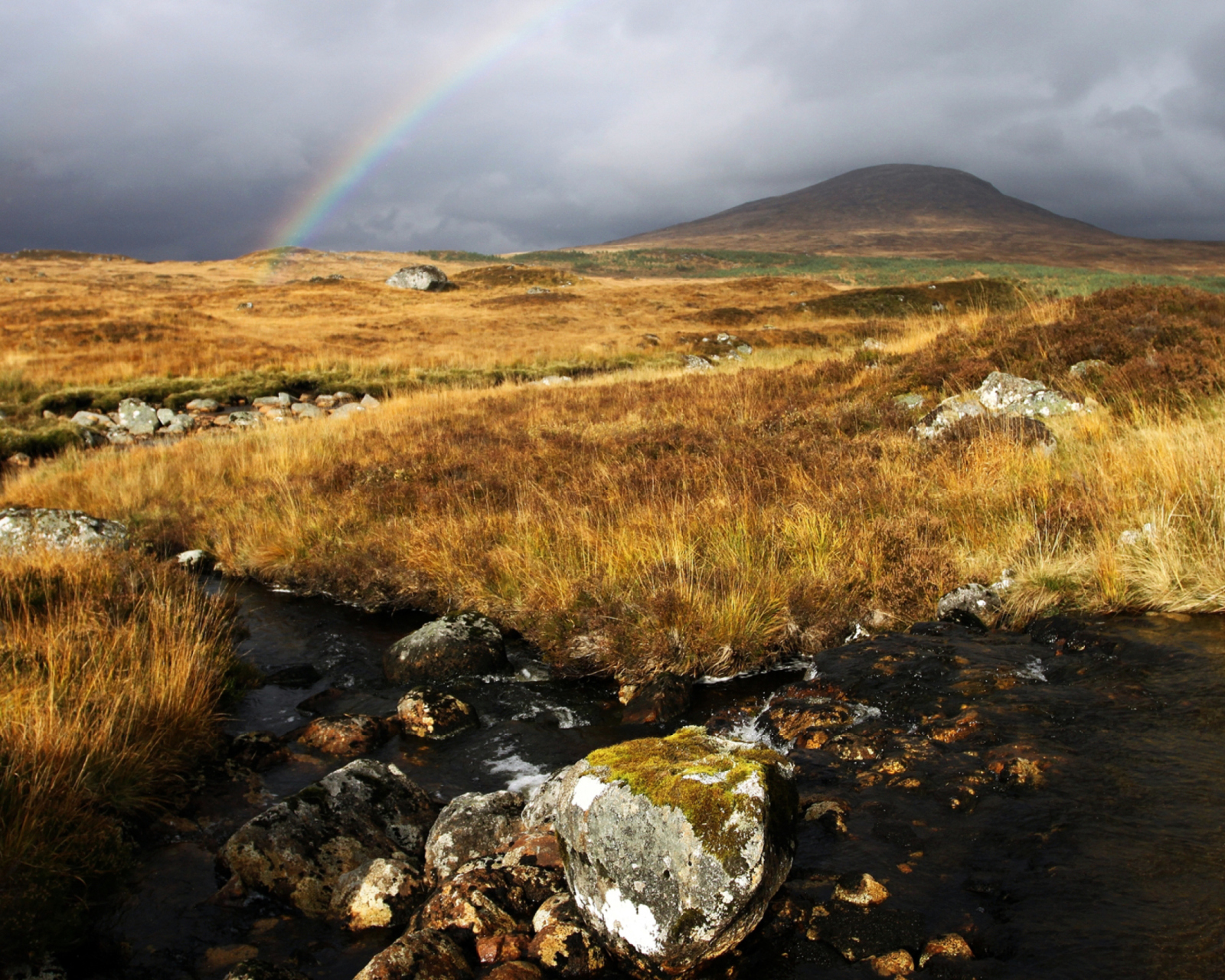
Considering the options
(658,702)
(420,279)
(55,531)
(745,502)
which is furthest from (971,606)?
(420,279)

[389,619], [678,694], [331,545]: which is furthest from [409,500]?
[678,694]

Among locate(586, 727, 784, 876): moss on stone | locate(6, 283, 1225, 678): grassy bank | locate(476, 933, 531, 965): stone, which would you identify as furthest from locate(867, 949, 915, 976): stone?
locate(6, 283, 1225, 678): grassy bank

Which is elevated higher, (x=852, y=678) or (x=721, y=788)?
(x=721, y=788)

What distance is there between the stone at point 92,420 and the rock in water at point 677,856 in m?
20.8

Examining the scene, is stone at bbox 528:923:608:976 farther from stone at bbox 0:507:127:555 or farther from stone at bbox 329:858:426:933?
stone at bbox 0:507:127:555

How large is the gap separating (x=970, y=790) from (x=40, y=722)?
4.49m

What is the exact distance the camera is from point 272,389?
23688 millimetres

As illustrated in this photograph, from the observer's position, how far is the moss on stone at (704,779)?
2.56 metres

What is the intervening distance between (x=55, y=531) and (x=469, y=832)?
759 centimetres

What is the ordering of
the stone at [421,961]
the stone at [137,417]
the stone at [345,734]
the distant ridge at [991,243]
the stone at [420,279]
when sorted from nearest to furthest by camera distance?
1. the stone at [421,961]
2. the stone at [345,734]
3. the stone at [137,417]
4. the stone at [420,279]
5. the distant ridge at [991,243]

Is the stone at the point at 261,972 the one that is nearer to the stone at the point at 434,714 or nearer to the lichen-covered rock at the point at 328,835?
the lichen-covered rock at the point at 328,835

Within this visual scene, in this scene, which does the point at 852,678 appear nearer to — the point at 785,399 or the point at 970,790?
the point at 970,790

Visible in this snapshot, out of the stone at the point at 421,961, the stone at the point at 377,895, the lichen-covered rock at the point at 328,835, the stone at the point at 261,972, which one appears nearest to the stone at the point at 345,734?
the lichen-covered rock at the point at 328,835

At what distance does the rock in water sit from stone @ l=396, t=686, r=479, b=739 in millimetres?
2566
